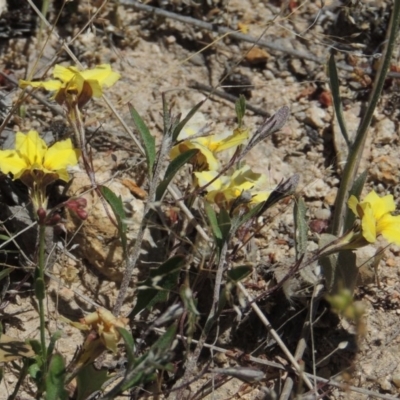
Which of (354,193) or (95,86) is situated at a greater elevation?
(95,86)

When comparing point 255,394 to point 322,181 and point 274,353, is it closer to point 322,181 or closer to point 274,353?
point 274,353

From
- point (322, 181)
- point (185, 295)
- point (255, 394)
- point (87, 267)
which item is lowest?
point (255, 394)

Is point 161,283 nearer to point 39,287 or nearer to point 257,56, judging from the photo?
point 39,287

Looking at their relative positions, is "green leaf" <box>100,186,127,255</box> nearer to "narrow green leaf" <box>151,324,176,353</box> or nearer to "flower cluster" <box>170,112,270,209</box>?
"flower cluster" <box>170,112,270,209</box>

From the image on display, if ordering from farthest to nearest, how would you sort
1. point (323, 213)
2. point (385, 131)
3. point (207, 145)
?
point (385, 131) → point (323, 213) → point (207, 145)

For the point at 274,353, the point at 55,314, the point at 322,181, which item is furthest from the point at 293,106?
the point at 55,314

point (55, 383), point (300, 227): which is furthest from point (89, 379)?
point (300, 227)
